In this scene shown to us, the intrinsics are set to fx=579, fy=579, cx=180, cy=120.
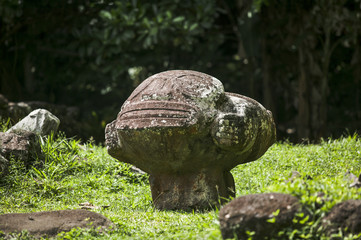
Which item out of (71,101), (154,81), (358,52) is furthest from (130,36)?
(154,81)

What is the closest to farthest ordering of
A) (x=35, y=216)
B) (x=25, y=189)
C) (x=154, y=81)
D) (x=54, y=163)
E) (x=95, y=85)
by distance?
1. (x=35, y=216)
2. (x=154, y=81)
3. (x=25, y=189)
4. (x=54, y=163)
5. (x=95, y=85)

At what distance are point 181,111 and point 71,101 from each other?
9.61 meters

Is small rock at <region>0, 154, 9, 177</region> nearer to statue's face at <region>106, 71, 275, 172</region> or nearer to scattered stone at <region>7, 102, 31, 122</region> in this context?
statue's face at <region>106, 71, 275, 172</region>

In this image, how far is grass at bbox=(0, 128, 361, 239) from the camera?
466 centimetres

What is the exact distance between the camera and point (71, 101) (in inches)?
568

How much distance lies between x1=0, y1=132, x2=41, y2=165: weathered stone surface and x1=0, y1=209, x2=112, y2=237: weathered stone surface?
244cm

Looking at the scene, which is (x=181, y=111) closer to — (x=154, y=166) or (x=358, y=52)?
(x=154, y=166)

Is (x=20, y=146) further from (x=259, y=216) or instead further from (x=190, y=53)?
(x=190, y=53)

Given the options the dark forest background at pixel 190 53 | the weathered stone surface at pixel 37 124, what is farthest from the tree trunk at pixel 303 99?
the weathered stone surface at pixel 37 124

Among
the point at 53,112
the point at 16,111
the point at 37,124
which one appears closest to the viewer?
the point at 37,124

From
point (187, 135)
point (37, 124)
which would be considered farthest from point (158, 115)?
point (37, 124)

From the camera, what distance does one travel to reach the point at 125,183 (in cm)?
745

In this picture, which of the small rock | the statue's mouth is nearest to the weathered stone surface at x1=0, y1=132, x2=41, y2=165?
the small rock

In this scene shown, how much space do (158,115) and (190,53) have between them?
892 cm
